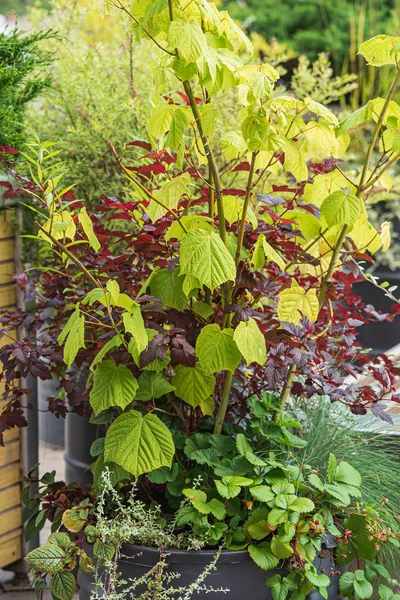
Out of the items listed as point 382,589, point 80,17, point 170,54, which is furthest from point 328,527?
point 80,17

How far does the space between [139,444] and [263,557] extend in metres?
0.33

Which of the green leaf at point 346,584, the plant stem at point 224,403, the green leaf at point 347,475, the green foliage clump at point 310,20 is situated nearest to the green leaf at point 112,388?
the plant stem at point 224,403

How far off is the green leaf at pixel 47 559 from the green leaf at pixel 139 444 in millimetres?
218

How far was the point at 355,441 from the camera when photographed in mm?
1991

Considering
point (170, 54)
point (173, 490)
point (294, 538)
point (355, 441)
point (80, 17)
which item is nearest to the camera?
point (170, 54)

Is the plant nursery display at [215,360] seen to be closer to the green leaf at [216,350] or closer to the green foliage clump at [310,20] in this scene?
the green leaf at [216,350]

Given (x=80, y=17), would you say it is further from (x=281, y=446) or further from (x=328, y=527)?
(x=328, y=527)

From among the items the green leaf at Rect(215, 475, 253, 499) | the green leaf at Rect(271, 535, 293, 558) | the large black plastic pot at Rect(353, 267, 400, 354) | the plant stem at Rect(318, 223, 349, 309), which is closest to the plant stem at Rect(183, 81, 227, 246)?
the plant stem at Rect(318, 223, 349, 309)

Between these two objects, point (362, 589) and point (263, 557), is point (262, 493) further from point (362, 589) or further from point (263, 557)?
A: point (362, 589)

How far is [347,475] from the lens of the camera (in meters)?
1.74

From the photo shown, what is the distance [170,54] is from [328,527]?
0.98 metres

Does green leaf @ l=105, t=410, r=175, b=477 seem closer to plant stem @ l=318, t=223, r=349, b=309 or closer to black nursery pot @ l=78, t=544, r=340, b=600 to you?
black nursery pot @ l=78, t=544, r=340, b=600

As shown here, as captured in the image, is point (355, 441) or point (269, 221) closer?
point (269, 221)

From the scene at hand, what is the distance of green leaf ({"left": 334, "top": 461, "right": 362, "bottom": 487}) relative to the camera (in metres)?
1.73
